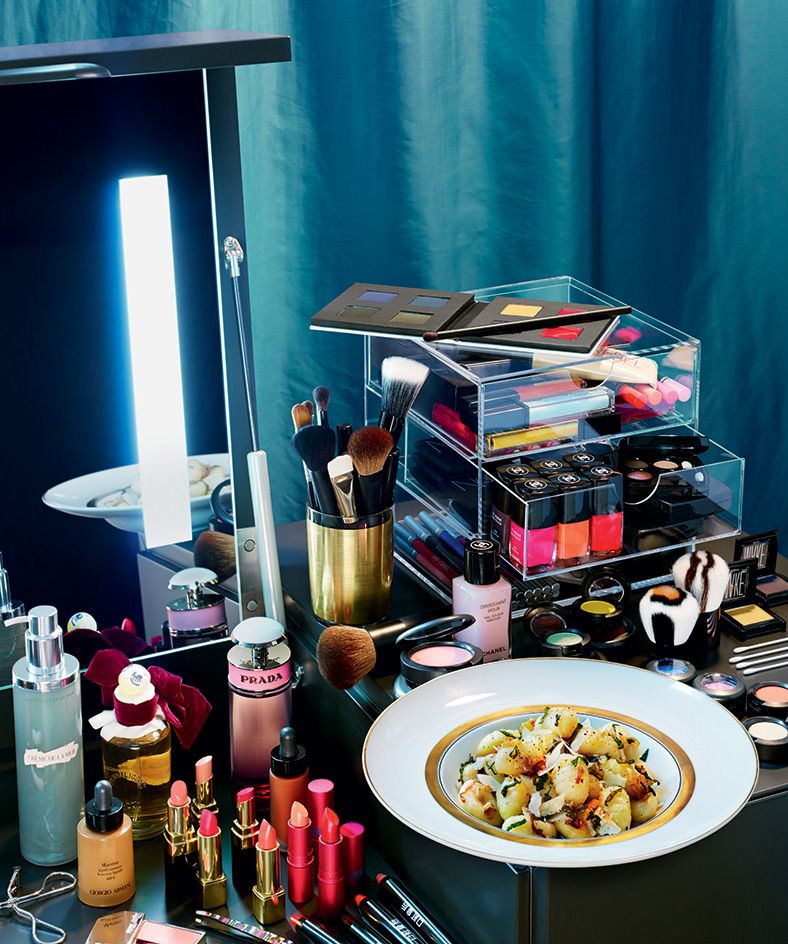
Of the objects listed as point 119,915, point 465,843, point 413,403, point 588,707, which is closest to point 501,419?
point 413,403

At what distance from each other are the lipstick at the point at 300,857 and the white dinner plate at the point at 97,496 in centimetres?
33

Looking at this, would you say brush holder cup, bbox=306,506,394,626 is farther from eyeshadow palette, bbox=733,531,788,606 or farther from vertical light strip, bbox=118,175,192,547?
eyeshadow palette, bbox=733,531,788,606

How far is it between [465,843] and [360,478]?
0.39 meters

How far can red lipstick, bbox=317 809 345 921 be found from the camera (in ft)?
3.26

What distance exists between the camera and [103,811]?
995mm

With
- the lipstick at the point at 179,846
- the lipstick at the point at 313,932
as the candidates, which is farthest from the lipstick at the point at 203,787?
the lipstick at the point at 313,932

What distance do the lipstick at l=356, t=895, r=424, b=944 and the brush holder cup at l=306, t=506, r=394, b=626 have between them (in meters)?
0.29

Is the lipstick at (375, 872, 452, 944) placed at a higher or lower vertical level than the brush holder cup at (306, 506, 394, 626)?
lower

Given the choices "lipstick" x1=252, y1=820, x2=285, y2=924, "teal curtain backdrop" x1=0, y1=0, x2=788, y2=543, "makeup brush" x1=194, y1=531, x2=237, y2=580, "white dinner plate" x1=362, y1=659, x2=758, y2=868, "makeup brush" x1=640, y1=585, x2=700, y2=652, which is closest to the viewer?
"white dinner plate" x1=362, y1=659, x2=758, y2=868

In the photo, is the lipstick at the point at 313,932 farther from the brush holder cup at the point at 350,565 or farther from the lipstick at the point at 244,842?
the brush holder cup at the point at 350,565

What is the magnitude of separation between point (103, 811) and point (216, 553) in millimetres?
308

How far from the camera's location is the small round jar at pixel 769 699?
1024 mm

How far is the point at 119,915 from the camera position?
996 millimetres

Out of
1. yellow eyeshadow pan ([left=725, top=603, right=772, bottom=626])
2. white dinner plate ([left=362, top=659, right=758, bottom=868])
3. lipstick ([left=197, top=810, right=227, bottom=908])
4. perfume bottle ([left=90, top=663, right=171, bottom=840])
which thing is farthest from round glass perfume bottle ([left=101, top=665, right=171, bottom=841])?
yellow eyeshadow pan ([left=725, top=603, right=772, bottom=626])
